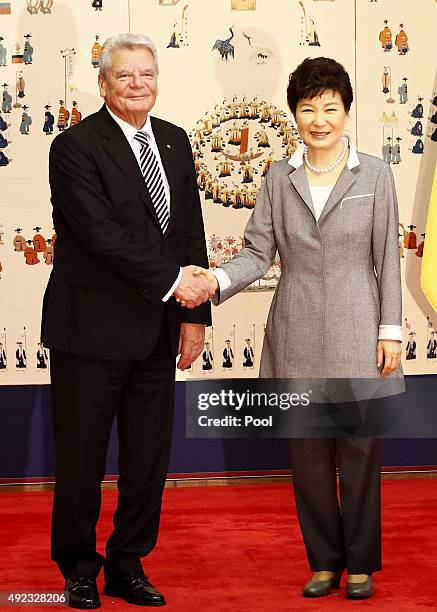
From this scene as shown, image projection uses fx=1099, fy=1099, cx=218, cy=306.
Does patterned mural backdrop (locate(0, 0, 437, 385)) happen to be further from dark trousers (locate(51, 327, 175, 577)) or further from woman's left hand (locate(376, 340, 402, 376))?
woman's left hand (locate(376, 340, 402, 376))

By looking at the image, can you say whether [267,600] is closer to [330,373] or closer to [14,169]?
[330,373]

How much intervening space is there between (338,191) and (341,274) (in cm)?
25

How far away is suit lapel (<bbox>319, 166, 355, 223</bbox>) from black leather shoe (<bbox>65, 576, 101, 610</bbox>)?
51.5 inches

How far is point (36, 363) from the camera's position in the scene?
195 inches

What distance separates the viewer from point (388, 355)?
3295 millimetres

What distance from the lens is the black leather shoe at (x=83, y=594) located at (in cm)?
329

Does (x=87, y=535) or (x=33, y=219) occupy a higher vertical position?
(x=33, y=219)

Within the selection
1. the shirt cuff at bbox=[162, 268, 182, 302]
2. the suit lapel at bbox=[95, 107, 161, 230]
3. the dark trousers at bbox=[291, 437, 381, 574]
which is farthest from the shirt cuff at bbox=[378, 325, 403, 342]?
the suit lapel at bbox=[95, 107, 161, 230]

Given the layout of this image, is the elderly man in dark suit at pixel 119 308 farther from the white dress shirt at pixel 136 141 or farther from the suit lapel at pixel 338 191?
the suit lapel at pixel 338 191

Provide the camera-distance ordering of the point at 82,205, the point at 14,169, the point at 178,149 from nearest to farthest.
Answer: the point at 82,205 < the point at 178,149 < the point at 14,169

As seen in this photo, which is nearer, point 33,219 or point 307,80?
point 307,80

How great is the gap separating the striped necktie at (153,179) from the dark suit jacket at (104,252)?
0.10 ft

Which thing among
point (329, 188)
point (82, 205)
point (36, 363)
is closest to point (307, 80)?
point (329, 188)

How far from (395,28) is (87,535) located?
2796 mm
